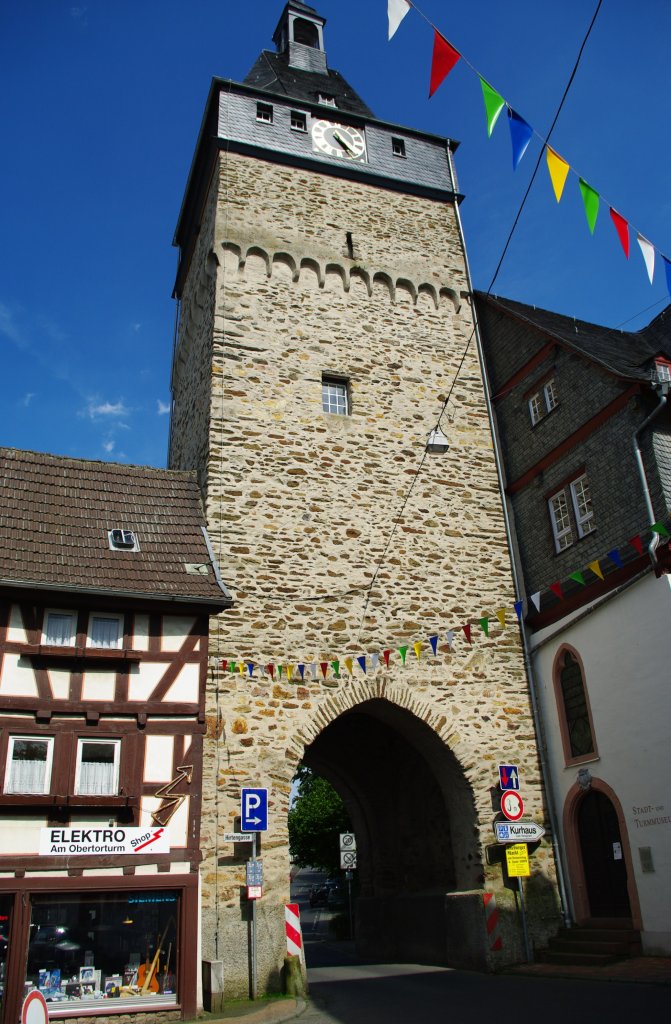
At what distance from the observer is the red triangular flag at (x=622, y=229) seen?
897cm

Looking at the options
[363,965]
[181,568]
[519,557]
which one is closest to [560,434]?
[519,557]

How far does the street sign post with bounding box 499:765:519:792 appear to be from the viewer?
11.8 meters

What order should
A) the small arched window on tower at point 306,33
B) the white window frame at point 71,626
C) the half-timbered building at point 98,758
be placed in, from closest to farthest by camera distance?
the half-timbered building at point 98,758 → the white window frame at point 71,626 → the small arched window on tower at point 306,33

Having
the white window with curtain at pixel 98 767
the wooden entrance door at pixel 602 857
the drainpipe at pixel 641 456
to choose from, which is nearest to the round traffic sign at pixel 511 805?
the wooden entrance door at pixel 602 857

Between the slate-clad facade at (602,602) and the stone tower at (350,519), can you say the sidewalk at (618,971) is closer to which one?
the slate-clad facade at (602,602)

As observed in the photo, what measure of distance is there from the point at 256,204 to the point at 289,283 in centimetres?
177

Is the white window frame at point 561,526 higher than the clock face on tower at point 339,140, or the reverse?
the clock face on tower at point 339,140

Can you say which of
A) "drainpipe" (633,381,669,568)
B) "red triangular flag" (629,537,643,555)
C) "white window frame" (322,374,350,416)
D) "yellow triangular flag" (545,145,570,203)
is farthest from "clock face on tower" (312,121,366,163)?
"red triangular flag" (629,537,643,555)

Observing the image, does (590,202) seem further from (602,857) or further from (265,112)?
(265,112)

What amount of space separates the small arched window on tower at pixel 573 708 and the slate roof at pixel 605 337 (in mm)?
4167

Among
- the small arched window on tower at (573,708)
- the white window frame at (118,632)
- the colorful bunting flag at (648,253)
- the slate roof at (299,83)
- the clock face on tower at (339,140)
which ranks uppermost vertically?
the slate roof at (299,83)

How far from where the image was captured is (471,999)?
877 centimetres

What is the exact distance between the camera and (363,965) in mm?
13359

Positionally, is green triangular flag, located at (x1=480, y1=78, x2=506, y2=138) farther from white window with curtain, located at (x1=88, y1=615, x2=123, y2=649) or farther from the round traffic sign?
the round traffic sign
